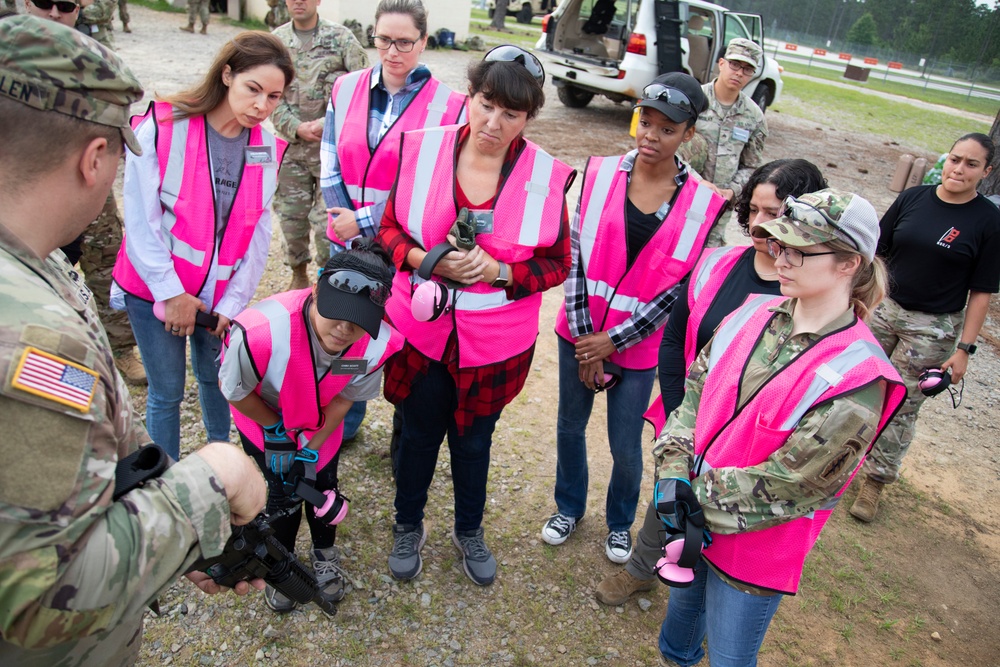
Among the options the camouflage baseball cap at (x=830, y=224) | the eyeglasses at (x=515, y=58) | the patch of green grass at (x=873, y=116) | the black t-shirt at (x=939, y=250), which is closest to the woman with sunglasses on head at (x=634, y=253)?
the eyeglasses at (x=515, y=58)

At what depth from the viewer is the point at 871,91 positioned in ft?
83.8

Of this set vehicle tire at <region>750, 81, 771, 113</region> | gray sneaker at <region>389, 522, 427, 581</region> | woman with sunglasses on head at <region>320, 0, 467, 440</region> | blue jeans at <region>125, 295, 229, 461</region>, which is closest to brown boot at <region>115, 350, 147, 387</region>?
blue jeans at <region>125, 295, 229, 461</region>

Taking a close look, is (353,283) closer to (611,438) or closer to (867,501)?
(611,438)

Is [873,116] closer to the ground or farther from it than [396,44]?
farther from it

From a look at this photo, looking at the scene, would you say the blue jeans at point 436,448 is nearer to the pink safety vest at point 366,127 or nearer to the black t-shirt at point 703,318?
the black t-shirt at point 703,318

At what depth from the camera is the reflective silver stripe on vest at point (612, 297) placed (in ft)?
9.86

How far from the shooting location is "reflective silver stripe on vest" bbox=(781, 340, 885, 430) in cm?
190

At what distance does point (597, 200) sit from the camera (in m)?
2.98

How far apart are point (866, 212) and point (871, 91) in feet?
93.0

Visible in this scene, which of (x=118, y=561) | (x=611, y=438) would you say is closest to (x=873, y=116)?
(x=611, y=438)

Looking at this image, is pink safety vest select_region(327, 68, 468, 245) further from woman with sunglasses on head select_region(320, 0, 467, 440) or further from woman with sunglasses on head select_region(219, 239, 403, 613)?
woman with sunglasses on head select_region(219, 239, 403, 613)

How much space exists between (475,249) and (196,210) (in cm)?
124

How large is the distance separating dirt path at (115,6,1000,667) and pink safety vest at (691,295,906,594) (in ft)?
3.69

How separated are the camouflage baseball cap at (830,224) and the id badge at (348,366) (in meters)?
1.49
